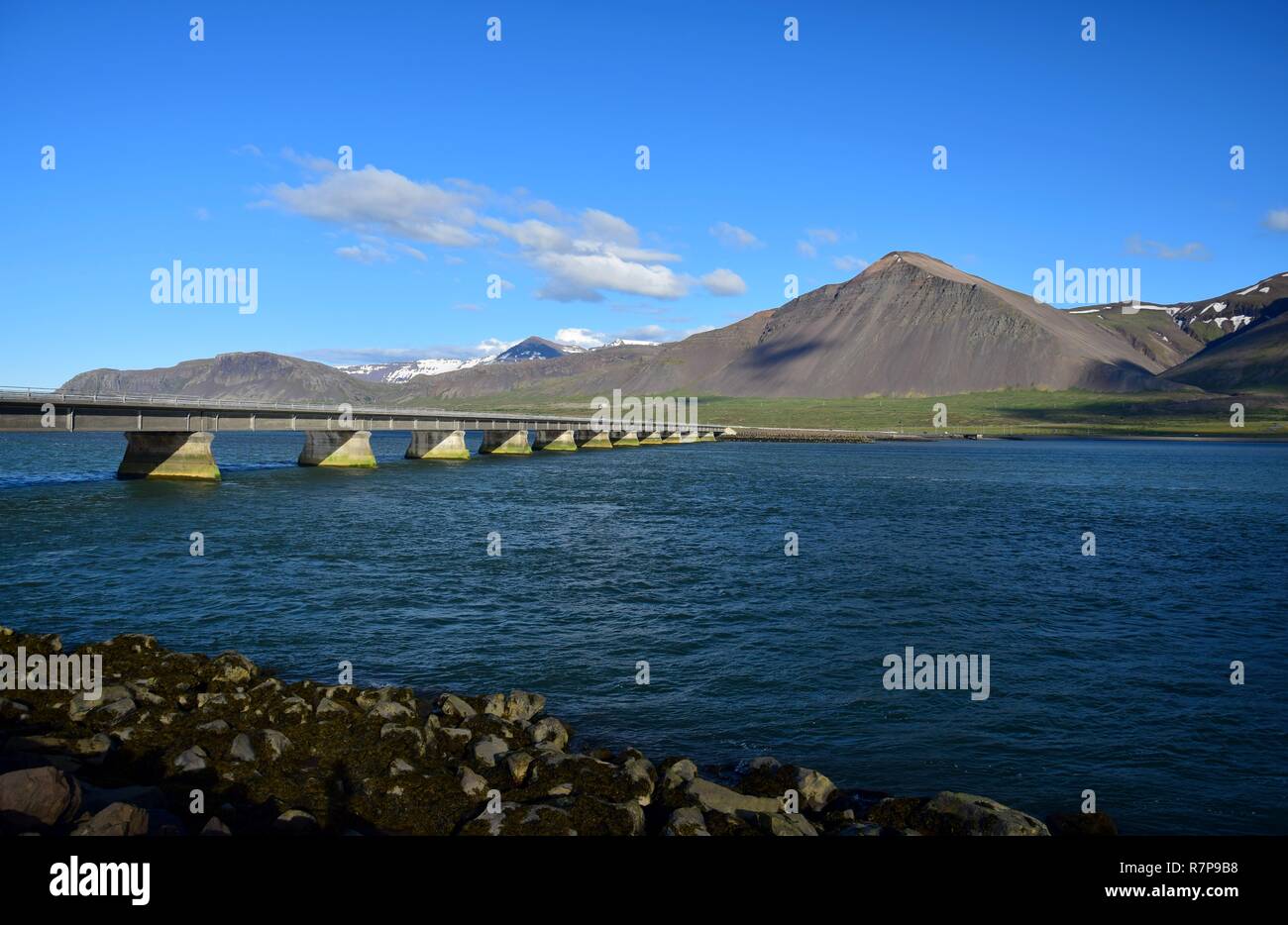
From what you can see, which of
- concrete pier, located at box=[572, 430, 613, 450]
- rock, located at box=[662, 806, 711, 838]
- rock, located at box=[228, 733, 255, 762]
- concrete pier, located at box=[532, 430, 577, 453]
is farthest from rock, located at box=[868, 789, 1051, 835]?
concrete pier, located at box=[572, 430, 613, 450]

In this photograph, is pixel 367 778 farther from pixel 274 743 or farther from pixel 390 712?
pixel 390 712

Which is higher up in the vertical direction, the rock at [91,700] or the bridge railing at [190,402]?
the bridge railing at [190,402]

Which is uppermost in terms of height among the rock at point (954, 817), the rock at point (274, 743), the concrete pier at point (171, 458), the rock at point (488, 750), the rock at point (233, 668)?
the concrete pier at point (171, 458)

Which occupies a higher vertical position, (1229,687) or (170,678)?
(170,678)

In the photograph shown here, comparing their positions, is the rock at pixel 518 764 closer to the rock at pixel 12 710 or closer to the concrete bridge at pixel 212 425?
the rock at pixel 12 710

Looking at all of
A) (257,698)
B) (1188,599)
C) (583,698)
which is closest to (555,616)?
(583,698)

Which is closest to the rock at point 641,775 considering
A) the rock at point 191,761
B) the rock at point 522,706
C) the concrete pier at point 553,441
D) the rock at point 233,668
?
the rock at point 522,706
